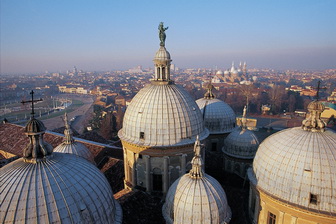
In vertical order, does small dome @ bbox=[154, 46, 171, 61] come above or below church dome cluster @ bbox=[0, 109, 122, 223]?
above

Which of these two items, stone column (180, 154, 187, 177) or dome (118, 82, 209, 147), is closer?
dome (118, 82, 209, 147)

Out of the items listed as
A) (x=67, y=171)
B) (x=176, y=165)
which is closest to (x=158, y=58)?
(x=176, y=165)

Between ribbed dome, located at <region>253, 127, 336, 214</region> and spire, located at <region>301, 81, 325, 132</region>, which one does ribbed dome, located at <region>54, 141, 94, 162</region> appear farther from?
spire, located at <region>301, 81, 325, 132</region>

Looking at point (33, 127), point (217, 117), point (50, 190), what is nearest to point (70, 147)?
point (33, 127)

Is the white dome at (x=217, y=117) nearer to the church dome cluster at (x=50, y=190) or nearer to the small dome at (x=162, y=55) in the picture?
the small dome at (x=162, y=55)

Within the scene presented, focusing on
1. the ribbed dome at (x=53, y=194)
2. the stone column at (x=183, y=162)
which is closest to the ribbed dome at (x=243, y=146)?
the stone column at (x=183, y=162)

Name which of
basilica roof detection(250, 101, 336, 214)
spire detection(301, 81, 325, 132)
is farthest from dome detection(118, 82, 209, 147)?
spire detection(301, 81, 325, 132)

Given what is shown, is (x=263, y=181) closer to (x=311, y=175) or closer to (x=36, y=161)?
(x=311, y=175)
